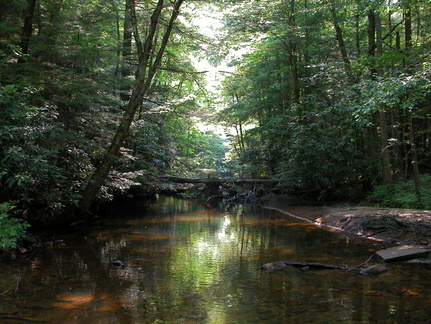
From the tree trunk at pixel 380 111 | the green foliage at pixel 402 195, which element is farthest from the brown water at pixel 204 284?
the tree trunk at pixel 380 111

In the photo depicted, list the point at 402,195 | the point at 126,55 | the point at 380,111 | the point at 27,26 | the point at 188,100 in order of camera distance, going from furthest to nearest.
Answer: the point at 188,100 < the point at 126,55 < the point at 402,195 < the point at 380,111 < the point at 27,26

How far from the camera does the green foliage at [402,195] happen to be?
10.7 meters

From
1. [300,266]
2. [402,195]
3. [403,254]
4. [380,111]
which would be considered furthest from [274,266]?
[402,195]

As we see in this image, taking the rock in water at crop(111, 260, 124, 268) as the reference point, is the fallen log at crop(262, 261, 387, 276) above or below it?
below

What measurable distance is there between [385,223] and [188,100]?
11.3m

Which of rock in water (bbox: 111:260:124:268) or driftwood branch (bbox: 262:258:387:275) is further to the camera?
rock in water (bbox: 111:260:124:268)

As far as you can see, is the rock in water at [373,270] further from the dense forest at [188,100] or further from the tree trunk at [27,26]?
the tree trunk at [27,26]

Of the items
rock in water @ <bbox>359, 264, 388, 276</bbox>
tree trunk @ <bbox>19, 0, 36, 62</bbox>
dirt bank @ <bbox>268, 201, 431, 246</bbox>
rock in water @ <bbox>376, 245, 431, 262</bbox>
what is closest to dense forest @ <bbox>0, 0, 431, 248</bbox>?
tree trunk @ <bbox>19, 0, 36, 62</bbox>

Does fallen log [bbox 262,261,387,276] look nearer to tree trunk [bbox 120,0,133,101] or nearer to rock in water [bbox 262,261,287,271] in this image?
rock in water [bbox 262,261,287,271]

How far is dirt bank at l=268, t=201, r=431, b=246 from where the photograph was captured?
8520 mm

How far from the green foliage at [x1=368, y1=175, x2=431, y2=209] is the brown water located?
2.96m

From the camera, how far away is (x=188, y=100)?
17516 millimetres

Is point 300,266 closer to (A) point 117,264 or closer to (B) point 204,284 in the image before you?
(B) point 204,284

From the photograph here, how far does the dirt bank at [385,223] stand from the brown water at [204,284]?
846 mm
